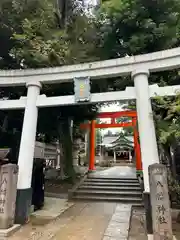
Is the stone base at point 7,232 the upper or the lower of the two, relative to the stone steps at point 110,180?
lower

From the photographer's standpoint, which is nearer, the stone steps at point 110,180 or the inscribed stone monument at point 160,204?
the inscribed stone monument at point 160,204

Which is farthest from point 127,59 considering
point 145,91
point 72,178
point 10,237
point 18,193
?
point 72,178

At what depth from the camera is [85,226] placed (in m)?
5.14

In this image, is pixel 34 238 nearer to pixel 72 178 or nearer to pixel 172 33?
pixel 72 178

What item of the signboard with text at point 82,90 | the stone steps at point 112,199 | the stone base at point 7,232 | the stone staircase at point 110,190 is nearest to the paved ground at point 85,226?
the stone base at point 7,232

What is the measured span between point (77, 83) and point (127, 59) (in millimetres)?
1621

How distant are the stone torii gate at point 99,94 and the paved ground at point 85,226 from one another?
765 mm

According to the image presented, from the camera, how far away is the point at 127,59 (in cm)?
586

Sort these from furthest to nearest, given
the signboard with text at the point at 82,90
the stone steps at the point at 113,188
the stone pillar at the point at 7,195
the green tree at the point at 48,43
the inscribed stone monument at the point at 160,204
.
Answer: the stone steps at the point at 113,188 < the green tree at the point at 48,43 < the signboard with text at the point at 82,90 < the stone pillar at the point at 7,195 < the inscribed stone monument at the point at 160,204

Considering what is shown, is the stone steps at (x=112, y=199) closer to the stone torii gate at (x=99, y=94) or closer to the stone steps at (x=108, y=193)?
the stone steps at (x=108, y=193)

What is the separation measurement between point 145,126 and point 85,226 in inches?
117

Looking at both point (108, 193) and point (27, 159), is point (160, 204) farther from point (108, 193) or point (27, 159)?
point (108, 193)

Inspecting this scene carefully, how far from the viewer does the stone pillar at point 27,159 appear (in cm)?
526

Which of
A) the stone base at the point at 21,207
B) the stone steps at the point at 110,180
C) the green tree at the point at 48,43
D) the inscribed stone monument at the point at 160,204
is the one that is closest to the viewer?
the inscribed stone monument at the point at 160,204
